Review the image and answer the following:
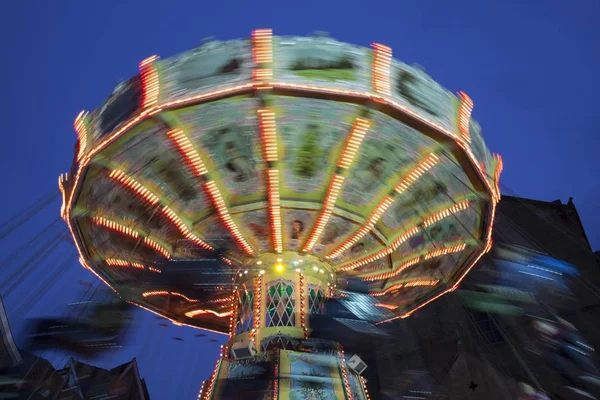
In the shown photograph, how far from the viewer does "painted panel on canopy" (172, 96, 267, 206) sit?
736 centimetres

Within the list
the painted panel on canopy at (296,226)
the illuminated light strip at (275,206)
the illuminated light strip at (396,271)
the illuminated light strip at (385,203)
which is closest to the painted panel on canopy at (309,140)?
the illuminated light strip at (275,206)

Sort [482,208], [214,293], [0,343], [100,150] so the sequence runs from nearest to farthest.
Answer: [100,150], [482,208], [214,293], [0,343]

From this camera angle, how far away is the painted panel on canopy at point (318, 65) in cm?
680

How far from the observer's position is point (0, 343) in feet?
50.7

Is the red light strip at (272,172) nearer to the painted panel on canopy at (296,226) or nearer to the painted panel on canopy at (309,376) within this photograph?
the painted panel on canopy at (296,226)

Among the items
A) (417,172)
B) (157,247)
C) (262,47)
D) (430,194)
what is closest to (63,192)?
(157,247)

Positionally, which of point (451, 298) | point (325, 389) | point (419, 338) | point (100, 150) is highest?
point (451, 298)

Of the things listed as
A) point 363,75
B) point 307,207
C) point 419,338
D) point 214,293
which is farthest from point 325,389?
point 419,338

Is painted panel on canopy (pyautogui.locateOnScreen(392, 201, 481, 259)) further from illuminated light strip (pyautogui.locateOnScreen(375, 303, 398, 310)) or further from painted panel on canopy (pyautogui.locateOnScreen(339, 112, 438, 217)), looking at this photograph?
illuminated light strip (pyautogui.locateOnScreen(375, 303, 398, 310))

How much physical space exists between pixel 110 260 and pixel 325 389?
464cm

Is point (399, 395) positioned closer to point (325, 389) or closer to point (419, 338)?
point (419, 338)

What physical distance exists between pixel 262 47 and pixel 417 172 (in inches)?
129

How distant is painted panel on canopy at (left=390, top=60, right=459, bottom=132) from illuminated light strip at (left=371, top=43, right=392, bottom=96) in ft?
0.27

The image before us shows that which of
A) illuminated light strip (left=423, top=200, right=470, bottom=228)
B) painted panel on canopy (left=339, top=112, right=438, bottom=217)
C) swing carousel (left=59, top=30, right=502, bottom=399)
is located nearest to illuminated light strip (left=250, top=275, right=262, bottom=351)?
swing carousel (left=59, top=30, right=502, bottom=399)
